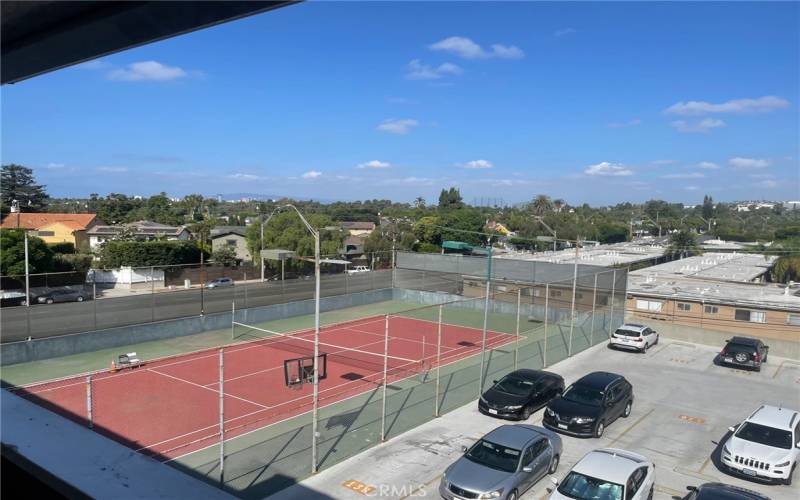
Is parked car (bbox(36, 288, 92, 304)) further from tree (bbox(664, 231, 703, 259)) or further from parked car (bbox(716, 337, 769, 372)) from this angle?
tree (bbox(664, 231, 703, 259))

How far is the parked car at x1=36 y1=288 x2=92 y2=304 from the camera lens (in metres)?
34.3

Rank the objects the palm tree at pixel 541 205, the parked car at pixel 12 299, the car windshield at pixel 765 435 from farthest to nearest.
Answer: the palm tree at pixel 541 205 < the parked car at pixel 12 299 < the car windshield at pixel 765 435

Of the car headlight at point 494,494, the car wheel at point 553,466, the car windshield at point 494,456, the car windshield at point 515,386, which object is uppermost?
the car windshield at point 494,456

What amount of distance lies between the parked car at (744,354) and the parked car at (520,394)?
33.0 feet

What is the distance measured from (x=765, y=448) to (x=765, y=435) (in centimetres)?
54

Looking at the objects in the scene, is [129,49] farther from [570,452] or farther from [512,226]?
[512,226]

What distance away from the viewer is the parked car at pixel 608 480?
10.4 metres

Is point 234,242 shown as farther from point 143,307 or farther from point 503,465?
point 503,465

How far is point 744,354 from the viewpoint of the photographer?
23594mm

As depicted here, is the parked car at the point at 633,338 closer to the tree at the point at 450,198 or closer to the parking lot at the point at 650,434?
the parking lot at the point at 650,434

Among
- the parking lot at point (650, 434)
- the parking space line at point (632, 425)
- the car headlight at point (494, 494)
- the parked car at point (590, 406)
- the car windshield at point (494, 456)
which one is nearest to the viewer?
the car headlight at point (494, 494)

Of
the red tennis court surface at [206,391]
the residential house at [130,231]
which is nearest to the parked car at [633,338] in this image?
the red tennis court surface at [206,391]

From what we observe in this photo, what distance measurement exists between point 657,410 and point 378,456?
9844 millimetres

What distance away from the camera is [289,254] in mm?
13781
